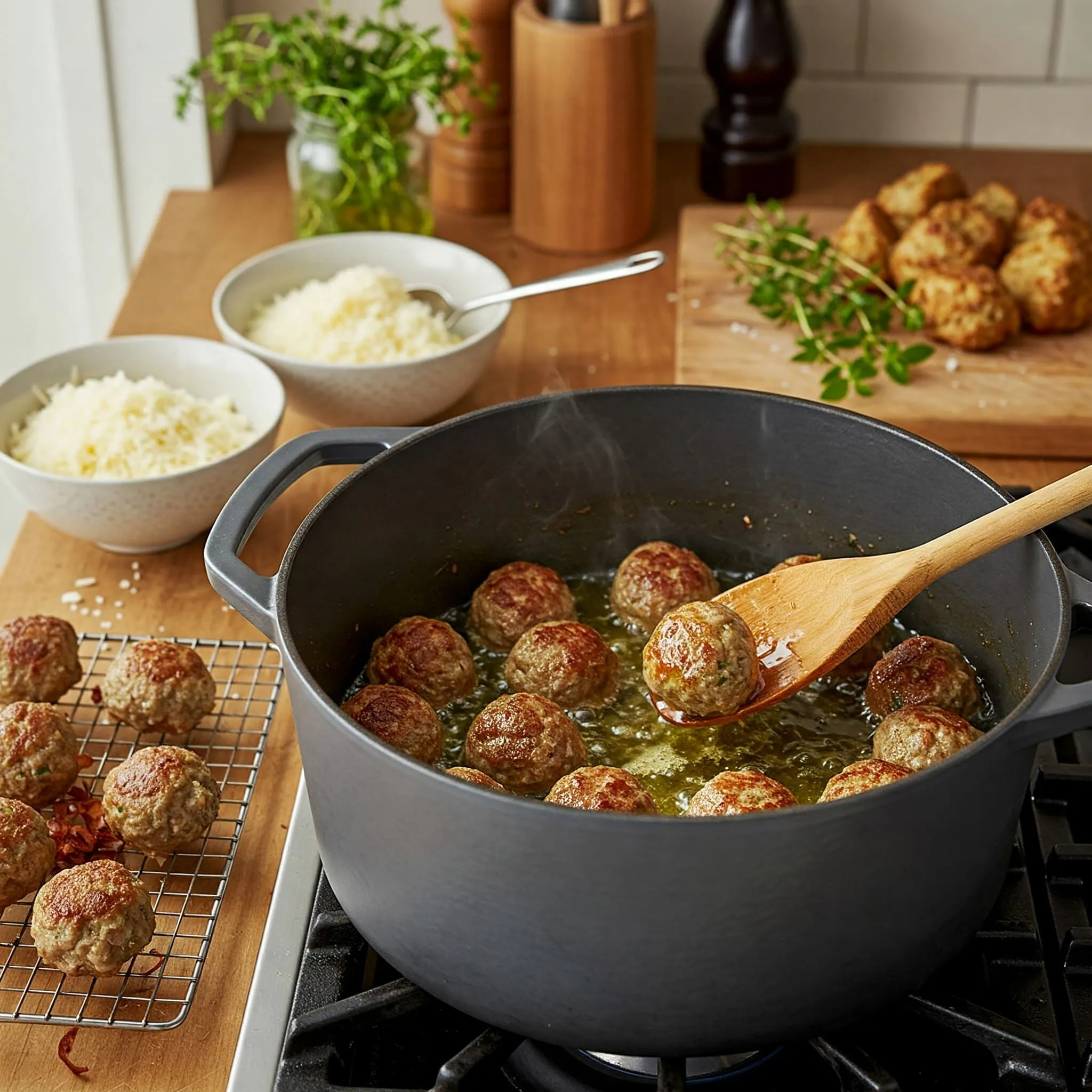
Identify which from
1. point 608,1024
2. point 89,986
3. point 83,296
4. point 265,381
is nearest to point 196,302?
point 265,381

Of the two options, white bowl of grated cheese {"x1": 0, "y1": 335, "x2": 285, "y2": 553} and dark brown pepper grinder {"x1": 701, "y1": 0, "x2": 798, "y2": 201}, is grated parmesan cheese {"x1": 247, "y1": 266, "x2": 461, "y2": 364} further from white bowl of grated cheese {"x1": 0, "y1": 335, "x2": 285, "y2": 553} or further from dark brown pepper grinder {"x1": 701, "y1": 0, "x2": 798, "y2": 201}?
dark brown pepper grinder {"x1": 701, "y1": 0, "x2": 798, "y2": 201}

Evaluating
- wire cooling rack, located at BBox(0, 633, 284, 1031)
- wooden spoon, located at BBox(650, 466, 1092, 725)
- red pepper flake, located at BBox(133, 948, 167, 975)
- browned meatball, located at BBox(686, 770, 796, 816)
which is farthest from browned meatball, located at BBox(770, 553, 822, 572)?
red pepper flake, located at BBox(133, 948, 167, 975)

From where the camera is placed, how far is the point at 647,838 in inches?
29.9

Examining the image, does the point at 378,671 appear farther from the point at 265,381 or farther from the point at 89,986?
the point at 265,381

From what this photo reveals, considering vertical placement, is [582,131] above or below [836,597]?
above

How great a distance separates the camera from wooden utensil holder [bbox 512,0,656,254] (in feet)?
6.39

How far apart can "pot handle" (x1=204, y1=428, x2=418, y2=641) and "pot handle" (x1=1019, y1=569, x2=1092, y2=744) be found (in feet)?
1.57

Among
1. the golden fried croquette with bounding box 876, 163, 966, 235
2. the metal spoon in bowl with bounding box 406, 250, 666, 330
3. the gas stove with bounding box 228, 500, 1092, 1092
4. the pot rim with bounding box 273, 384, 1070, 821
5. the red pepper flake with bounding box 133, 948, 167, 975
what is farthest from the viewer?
the golden fried croquette with bounding box 876, 163, 966, 235

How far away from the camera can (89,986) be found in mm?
1028

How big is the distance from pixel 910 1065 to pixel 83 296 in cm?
211

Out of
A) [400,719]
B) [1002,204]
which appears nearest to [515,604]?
[400,719]

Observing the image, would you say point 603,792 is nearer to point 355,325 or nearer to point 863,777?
point 863,777

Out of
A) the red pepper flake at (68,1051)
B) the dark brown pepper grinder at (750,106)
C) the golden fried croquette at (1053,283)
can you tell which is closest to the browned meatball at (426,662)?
the red pepper flake at (68,1051)

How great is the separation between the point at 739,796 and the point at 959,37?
1.76 meters
